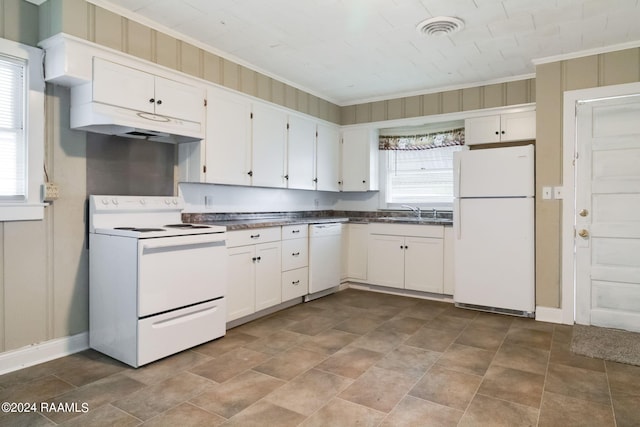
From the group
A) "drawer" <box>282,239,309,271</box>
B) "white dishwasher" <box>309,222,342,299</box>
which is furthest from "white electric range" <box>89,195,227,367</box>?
"white dishwasher" <box>309,222,342,299</box>

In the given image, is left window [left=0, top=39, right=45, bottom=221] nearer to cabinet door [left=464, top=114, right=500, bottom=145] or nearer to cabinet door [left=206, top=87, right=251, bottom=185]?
cabinet door [left=206, top=87, right=251, bottom=185]

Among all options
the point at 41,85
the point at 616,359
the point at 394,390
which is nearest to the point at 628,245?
Answer: the point at 616,359

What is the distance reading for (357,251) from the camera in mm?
4922

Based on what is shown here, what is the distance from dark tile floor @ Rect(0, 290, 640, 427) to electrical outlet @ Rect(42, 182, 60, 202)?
1.08 m

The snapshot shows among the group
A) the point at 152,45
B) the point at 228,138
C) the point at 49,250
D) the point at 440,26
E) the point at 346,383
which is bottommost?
the point at 346,383

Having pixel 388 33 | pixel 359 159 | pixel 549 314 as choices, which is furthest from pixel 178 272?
pixel 549 314

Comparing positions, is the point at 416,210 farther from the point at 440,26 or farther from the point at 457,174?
the point at 440,26

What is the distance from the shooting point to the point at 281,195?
187 inches

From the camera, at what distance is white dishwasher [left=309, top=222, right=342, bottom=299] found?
14.1ft

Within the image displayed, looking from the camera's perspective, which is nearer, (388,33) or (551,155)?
(388,33)

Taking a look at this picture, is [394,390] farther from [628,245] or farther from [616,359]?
[628,245]

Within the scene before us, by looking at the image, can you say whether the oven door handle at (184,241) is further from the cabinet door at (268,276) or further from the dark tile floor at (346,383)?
the dark tile floor at (346,383)

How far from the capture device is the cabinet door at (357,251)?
4855 mm

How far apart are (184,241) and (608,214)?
3484 millimetres
